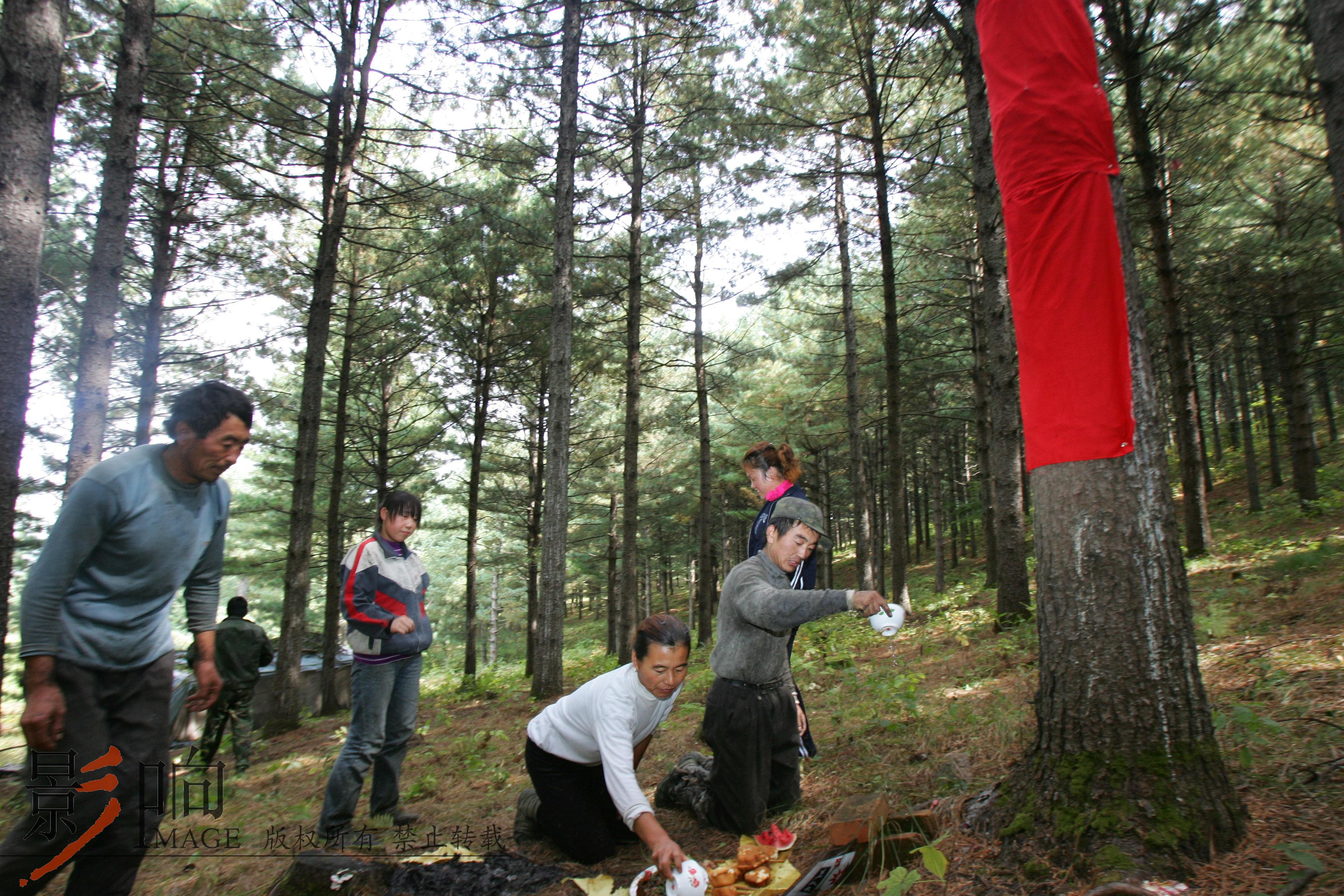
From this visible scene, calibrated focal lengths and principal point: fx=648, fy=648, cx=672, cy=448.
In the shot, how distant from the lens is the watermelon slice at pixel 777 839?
2.91 m

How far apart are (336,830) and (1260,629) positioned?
6.84 meters

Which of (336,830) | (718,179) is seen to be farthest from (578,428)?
(336,830)

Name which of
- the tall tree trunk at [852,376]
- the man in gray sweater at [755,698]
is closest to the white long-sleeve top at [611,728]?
the man in gray sweater at [755,698]

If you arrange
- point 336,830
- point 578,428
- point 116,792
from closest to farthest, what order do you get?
point 116,792 < point 336,830 < point 578,428

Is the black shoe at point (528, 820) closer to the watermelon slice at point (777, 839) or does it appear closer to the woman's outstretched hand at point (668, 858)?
the watermelon slice at point (777, 839)

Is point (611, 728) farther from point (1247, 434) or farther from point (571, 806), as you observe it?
point (1247, 434)

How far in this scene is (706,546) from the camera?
14.1m

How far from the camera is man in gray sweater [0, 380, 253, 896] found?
2.25 m

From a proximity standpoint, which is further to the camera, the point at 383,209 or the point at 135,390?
the point at 135,390

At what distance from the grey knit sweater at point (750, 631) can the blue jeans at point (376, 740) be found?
1801 mm

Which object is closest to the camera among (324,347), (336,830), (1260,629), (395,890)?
(395,890)

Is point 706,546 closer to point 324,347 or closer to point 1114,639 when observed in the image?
point 324,347

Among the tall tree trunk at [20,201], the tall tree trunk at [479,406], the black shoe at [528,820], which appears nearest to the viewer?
the tall tree trunk at [20,201]

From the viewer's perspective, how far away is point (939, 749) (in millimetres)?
3910
